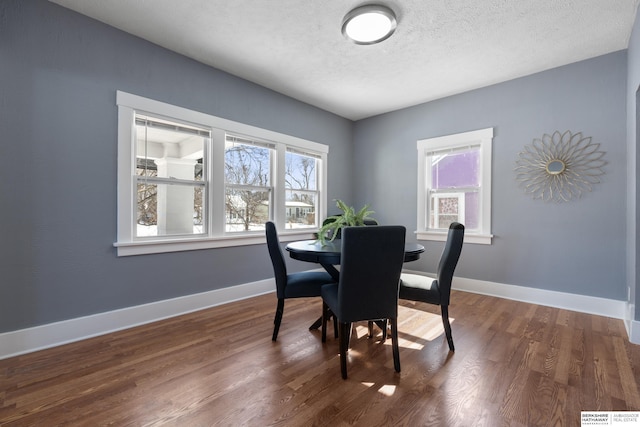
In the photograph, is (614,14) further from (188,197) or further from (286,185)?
(188,197)

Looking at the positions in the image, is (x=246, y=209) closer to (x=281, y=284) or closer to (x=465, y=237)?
(x=281, y=284)

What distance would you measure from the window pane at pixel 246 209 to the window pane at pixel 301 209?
40 cm

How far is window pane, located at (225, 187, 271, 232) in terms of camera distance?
135 inches

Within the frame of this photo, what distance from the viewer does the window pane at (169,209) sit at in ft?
9.07

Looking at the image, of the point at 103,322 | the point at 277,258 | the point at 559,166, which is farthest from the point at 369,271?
the point at 559,166

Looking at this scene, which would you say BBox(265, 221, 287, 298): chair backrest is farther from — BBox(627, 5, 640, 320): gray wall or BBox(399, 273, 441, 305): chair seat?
BBox(627, 5, 640, 320): gray wall

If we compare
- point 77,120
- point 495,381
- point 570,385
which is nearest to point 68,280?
point 77,120

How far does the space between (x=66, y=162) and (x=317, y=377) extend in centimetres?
260

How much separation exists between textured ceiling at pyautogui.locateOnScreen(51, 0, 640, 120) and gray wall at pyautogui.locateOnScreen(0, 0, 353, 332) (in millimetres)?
272

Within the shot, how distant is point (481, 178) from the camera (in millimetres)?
3746

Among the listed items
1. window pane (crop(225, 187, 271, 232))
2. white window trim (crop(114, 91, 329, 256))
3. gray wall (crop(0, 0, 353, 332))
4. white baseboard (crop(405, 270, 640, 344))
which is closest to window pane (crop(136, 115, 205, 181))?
white window trim (crop(114, 91, 329, 256))

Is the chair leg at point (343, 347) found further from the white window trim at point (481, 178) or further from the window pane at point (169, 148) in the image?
the white window trim at point (481, 178)

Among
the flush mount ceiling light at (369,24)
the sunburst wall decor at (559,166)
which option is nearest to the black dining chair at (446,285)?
the flush mount ceiling light at (369,24)

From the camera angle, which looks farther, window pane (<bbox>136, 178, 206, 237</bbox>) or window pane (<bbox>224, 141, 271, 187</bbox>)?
window pane (<bbox>224, 141, 271, 187</bbox>)
